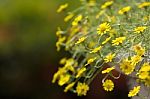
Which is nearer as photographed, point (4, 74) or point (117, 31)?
point (117, 31)

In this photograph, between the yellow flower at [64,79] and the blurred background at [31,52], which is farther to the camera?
the blurred background at [31,52]

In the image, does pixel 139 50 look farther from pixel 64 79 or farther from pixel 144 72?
pixel 64 79

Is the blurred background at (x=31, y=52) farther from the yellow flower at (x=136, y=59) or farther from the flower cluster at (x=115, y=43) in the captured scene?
the yellow flower at (x=136, y=59)

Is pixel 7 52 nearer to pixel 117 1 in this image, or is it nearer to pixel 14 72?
pixel 14 72

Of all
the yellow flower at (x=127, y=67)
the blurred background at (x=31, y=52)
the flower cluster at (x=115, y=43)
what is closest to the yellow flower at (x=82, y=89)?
the flower cluster at (x=115, y=43)

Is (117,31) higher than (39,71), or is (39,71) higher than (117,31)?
(39,71)

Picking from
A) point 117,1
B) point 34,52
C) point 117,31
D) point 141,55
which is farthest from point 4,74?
point 141,55
